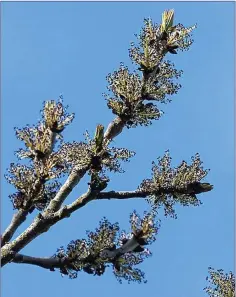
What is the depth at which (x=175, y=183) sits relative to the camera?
457 inches

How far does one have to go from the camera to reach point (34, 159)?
35.5 ft

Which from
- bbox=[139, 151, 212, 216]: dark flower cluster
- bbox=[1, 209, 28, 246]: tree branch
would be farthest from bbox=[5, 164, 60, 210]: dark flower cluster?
bbox=[139, 151, 212, 216]: dark flower cluster

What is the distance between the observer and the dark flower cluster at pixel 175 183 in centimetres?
1162

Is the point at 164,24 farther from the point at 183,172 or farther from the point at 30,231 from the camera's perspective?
the point at 30,231

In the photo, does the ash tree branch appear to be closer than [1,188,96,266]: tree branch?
No

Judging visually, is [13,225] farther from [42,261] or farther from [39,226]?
[42,261]

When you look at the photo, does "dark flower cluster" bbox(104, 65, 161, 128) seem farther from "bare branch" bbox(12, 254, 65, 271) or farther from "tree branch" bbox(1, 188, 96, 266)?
"bare branch" bbox(12, 254, 65, 271)

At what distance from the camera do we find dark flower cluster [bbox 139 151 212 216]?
11.6 m

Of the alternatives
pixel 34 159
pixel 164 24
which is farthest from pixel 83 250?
pixel 164 24

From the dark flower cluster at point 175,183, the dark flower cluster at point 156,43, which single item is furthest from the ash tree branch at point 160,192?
the dark flower cluster at point 156,43

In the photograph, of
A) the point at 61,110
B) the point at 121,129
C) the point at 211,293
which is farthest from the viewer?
the point at 211,293

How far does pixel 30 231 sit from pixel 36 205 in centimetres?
45

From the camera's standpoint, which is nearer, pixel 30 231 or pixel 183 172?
pixel 30 231

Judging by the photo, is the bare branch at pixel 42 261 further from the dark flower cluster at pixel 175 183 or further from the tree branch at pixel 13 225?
the dark flower cluster at pixel 175 183
